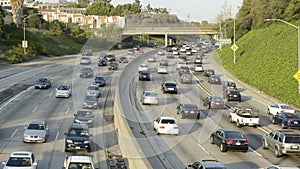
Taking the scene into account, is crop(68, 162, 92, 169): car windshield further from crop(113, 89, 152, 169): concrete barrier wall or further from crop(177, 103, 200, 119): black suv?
crop(177, 103, 200, 119): black suv

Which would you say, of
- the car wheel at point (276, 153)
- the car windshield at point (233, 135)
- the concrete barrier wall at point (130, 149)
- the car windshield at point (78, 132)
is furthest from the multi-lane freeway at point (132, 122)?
the car windshield at point (78, 132)

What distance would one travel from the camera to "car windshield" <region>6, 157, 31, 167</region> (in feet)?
86.6

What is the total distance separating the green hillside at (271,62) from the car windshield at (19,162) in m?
36.3

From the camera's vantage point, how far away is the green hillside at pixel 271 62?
2510 inches

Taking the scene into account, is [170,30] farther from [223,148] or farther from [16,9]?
[223,148]

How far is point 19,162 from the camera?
2656cm

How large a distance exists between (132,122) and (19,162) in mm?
15069

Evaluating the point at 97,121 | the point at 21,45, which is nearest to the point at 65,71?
the point at 21,45

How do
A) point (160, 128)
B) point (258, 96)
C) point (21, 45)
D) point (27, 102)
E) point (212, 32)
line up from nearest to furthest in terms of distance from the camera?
point (160, 128) < point (27, 102) < point (258, 96) < point (21, 45) < point (212, 32)

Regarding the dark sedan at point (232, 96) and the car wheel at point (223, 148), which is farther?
the dark sedan at point (232, 96)

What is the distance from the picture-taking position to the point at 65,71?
284 ft

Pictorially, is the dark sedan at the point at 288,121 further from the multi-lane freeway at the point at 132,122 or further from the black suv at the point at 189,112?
the black suv at the point at 189,112

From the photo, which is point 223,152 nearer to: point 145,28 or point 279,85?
point 279,85

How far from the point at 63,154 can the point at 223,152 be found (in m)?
Answer: 10.3
